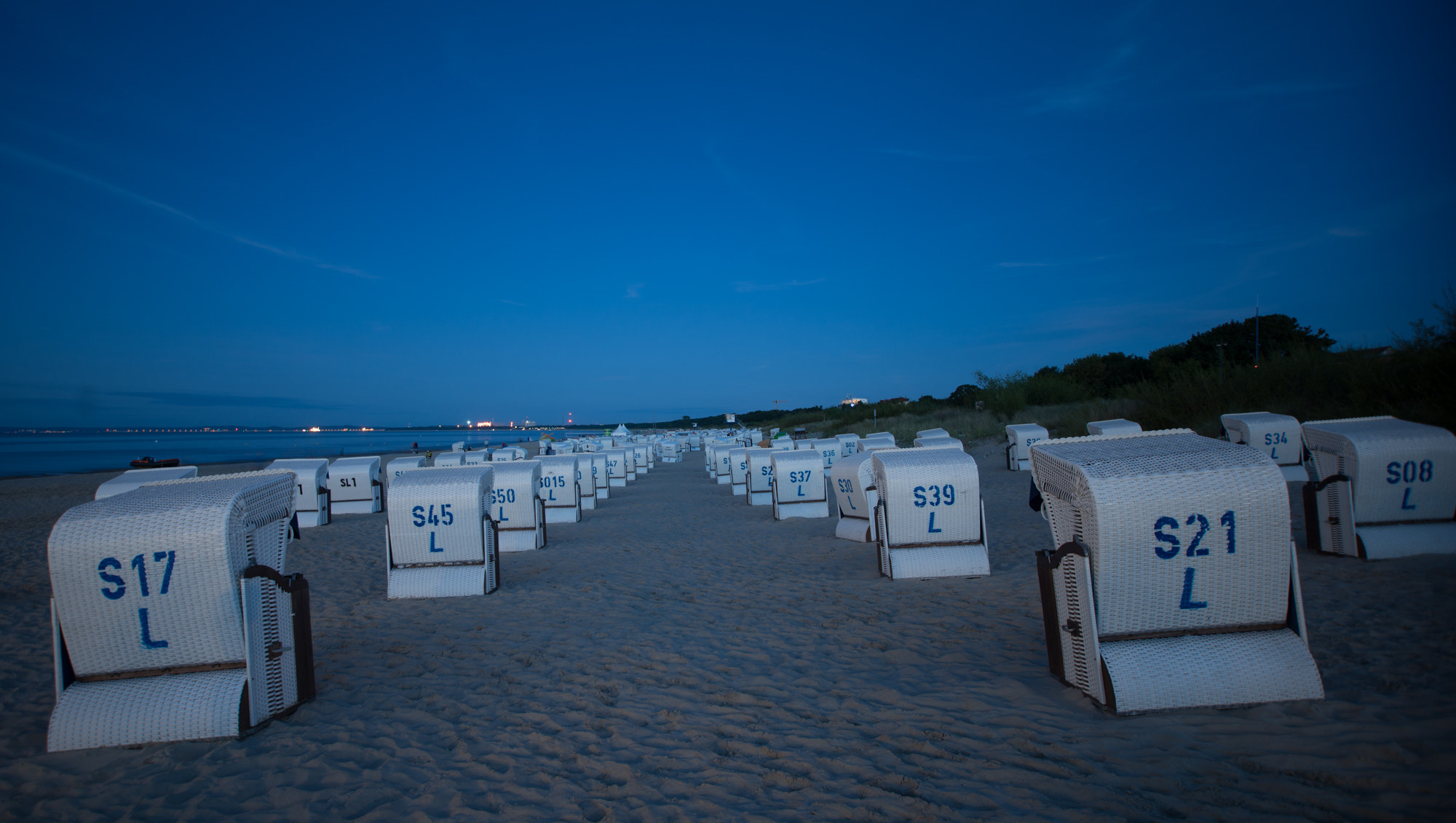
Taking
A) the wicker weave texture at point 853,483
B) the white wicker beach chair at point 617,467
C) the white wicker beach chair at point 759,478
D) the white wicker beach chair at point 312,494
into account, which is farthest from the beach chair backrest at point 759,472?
the white wicker beach chair at point 312,494

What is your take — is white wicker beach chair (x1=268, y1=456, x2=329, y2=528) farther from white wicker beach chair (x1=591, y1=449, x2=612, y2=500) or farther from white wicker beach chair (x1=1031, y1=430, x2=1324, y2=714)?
white wicker beach chair (x1=1031, y1=430, x2=1324, y2=714)

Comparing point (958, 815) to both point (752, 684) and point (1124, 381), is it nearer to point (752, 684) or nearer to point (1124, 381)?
point (752, 684)

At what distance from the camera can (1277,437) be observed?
12.0m

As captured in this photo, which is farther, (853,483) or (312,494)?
(312,494)

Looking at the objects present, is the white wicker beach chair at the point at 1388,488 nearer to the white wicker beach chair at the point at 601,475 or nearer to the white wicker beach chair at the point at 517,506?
the white wicker beach chair at the point at 517,506

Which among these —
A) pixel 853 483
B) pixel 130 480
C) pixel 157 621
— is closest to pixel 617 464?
pixel 130 480

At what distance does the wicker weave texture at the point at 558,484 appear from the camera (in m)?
14.0

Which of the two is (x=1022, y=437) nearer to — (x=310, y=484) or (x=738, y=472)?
(x=738, y=472)

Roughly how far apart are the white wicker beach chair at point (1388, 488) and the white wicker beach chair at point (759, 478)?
1047 cm

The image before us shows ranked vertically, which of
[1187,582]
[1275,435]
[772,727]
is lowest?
[772,727]

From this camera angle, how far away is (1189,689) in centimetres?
346

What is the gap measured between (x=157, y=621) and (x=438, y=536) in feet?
12.3

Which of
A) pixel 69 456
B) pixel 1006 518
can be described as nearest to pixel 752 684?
pixel 1006 518

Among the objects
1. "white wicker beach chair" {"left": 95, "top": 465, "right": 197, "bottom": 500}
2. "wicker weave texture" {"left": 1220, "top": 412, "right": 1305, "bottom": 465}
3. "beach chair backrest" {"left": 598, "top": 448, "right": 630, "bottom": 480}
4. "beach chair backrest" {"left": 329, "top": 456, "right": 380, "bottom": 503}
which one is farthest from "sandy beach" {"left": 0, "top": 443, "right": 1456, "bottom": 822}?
"beach chair backrest" {"left": 598, "top": 448, "right": 630, "bottom": 480}
